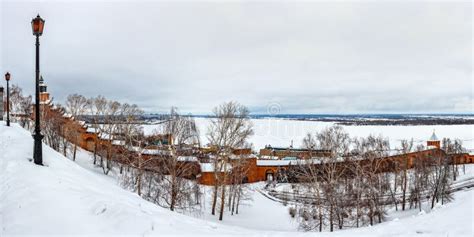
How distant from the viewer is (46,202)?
722 centimetres

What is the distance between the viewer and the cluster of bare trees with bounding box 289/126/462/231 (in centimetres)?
2461

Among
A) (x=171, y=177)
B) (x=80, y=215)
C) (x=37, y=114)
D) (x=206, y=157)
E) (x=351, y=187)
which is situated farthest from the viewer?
(x=206, y=157)

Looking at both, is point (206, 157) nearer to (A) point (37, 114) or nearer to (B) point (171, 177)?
(B) point (171, 177)

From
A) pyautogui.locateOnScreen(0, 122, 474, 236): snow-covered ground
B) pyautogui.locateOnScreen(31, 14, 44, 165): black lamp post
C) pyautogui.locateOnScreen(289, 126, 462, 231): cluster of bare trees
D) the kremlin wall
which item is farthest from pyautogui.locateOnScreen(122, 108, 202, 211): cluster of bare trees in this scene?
pyautogui.locateOnScreen(0, 122, 474, 236): snow-covered ground

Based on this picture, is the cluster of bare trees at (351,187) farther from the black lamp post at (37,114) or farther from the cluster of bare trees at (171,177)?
the black lamp post at (37,114)

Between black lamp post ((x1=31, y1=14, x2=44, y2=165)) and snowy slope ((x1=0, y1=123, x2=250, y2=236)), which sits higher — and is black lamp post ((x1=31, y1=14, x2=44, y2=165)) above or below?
above

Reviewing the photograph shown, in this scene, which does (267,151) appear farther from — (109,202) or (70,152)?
(109,202)

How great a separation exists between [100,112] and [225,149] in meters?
22.6

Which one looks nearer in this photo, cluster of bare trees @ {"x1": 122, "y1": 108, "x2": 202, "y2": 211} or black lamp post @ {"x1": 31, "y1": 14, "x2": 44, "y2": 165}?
black lamp post @ {"x1": 31, "y1": 14, "x2": 44, "y2": 165}

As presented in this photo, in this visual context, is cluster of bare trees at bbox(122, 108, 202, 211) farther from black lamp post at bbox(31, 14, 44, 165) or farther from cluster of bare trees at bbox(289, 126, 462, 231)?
black lamp post at bbox(31, 14, 44, 165)

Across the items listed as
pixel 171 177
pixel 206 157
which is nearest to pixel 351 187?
pixel 171 177

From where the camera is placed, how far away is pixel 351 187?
29156 millimetres

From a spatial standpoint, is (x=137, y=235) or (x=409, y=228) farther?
(x=409, y=228)

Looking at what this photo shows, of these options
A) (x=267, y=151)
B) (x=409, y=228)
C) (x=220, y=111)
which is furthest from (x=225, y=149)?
(x=267, y=151)
